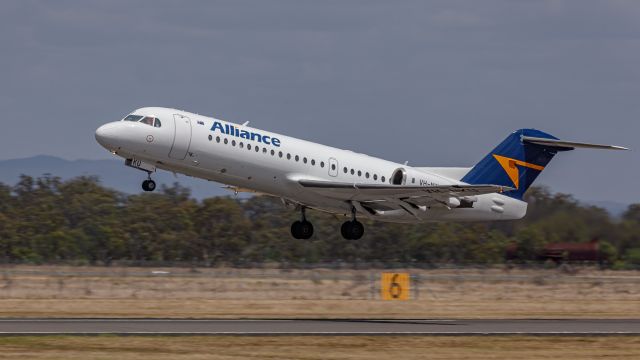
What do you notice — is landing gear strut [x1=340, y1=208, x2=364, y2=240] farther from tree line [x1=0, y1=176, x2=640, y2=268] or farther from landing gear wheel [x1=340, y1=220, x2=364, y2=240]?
tree line [x1=0, y1=176, x2=640, y2=268]

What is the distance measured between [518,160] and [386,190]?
8091 mm

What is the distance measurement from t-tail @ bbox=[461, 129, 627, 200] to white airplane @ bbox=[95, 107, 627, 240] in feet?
0.13

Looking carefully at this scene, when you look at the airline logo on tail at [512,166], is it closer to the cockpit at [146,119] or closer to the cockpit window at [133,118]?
the cockpit at [146,119]

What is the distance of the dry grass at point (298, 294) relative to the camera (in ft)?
150

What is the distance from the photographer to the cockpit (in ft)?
131

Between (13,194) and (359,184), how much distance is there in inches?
3602

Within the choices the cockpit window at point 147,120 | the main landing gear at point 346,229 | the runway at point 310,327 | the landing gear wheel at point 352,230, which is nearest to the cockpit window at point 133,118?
the cockpit window at point 147,120

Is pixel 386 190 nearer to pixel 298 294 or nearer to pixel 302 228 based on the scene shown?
pixel 302 228

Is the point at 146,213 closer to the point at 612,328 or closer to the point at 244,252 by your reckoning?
the point at 244,252

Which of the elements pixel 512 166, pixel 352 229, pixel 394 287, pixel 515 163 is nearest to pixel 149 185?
pixel 352 229

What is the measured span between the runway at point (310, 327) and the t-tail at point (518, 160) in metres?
7.34

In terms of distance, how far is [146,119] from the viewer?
39.9m

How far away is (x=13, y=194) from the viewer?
4980 inches

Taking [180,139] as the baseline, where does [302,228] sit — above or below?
below
